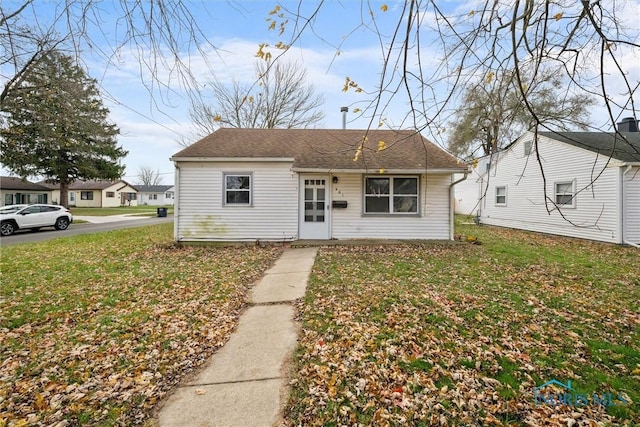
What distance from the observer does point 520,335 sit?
3.78m

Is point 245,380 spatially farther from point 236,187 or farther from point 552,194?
point 552,194

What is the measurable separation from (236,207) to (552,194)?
41.6 feet

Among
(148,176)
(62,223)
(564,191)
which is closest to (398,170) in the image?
(564,191)

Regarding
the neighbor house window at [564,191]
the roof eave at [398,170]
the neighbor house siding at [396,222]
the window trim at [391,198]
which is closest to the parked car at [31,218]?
the roof eave at [398,170]

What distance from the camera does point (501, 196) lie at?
16750 millimetres

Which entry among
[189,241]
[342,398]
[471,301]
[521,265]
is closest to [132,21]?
[342,398]

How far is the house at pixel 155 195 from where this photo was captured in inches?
2295

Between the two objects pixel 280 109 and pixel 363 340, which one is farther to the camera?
pixel 280 109

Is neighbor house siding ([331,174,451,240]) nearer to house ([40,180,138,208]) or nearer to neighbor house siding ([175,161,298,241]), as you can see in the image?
neighbor house siding ([175,161,298,241])

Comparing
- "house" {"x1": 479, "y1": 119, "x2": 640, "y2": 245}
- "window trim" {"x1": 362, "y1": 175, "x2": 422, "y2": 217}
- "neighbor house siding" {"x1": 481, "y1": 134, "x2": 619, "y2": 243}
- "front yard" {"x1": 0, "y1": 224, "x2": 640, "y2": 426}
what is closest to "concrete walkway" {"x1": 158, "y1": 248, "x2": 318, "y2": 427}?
"front yard" {"x1": 0, "y1": 224, "x2": 640, "y2": 426}

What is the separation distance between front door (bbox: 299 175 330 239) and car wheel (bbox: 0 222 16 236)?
14375 millimetres

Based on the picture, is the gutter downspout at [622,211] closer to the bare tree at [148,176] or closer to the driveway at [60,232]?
the driveway at [60,232]

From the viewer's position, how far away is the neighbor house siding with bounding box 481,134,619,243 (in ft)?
35.8

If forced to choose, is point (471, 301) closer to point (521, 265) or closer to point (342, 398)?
point (342, 398)
